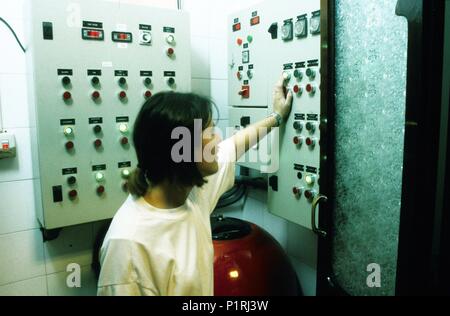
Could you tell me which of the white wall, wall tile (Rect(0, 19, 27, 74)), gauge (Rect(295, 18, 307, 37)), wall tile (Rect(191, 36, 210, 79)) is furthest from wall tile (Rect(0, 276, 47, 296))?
gauge (Rect(295, 18, 307, 37))

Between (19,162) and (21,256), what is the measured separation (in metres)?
0.57

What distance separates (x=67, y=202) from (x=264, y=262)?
1.11m

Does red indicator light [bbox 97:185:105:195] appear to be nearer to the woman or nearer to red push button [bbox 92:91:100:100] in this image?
red push button [bbox 92:91:100:100]

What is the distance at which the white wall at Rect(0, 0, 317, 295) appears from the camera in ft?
6.97

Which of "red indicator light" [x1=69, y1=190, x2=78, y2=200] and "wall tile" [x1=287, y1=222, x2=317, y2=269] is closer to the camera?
"red indicator light" [x1=69, y1=190, x2=78, y2=200]

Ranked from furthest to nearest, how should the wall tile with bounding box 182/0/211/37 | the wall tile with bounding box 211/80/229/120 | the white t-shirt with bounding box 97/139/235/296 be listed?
the wall tile with bounding box 211/80/229/120 < the wall tile with bounding box 182/0/211/37 < the white t-shirt with bounding box 97/139/235/296

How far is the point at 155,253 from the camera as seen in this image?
114 cm

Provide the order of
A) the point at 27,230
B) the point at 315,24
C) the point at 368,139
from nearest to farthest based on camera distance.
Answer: the point at 368,139 → the point at 315,24 → the point at 27,230

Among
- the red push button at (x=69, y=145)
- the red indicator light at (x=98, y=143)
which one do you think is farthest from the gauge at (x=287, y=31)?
the red push button at (x=69, y=145)

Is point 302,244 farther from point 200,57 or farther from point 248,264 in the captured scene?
point 200,57

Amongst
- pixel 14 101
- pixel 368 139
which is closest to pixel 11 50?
pixel 14 101

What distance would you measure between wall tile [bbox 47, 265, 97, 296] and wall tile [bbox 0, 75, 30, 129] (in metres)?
0.95

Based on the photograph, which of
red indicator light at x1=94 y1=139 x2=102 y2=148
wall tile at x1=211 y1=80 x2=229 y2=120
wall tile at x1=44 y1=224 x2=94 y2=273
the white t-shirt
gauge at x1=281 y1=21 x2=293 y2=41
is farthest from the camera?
wall tile at x1=211 y1=80 x2=229 y2=120

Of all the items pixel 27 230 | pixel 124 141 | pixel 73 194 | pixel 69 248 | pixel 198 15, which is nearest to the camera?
pixel 73 194
